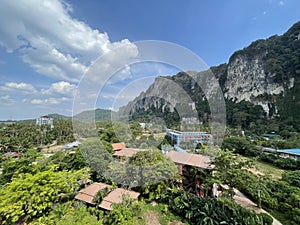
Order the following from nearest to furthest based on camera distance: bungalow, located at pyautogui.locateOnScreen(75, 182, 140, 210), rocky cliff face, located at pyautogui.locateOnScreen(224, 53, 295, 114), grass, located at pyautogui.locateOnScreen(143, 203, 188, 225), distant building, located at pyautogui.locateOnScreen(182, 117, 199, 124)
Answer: grass, located at pyautogui.locateOnScreen(143, 203, 188, 225), bungalow, located at pyautogui.locateOnScreen(75, 182, 140, 210), distant building, located at pyautogui.locateOnScreen(182, 117, 199, 124), rocky cliff face, located at pyautogui.locateOnScreen(224, 53, 295, 114)

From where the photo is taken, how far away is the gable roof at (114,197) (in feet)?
18.1

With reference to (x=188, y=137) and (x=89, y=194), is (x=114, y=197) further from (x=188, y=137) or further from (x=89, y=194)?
(x=188, y=137)

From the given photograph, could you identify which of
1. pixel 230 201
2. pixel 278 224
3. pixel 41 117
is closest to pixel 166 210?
pixel 230 201

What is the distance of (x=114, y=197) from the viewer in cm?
589

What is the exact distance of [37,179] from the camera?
17.3 feet

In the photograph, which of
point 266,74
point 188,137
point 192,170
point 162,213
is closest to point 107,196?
point 162,213

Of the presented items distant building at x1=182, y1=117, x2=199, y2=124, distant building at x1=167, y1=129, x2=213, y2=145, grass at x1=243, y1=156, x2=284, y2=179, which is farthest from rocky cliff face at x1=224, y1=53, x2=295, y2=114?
grass at x1=243, y1=156, x2=284, y2=179

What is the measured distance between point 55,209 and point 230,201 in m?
6.46

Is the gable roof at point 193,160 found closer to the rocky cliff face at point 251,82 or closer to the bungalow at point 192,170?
the bungalow at point 192,170

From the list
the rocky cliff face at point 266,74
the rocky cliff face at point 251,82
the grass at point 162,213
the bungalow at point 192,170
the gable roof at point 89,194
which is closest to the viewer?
the grass at point 162,213

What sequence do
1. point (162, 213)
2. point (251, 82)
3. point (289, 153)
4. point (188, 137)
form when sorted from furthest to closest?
point (251, 82), point (188, 137), point (289, 153), point (162, 213)

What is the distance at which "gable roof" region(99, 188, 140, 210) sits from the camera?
553 centimetres

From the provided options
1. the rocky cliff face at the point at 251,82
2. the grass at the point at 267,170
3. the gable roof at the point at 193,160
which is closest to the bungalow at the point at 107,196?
the gable roof at the point at 193,160

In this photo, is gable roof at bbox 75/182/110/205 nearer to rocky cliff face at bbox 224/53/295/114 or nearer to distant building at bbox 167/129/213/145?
distant building at bbox 167/129/213/145
